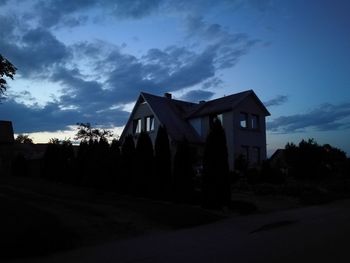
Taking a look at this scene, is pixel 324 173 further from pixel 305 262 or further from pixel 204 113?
pixel 305 262

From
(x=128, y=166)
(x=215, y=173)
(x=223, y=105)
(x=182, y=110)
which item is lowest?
(x=215, y=173)

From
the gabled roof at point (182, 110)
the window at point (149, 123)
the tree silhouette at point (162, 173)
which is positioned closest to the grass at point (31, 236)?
the tree silhouette at point (162, 173)

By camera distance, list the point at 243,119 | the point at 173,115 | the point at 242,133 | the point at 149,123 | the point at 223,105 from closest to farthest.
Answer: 1. the point at 242,133
2. the point at 223,105
3. the point at 243,119
4. the point at 173,115
5. the point at 149,123

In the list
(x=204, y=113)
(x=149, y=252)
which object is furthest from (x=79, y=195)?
(x=204, y=113)

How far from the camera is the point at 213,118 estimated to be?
35688 millimetres

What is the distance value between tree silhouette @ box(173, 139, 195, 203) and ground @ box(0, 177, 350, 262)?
167 centimetres

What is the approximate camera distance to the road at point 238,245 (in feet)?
28.7

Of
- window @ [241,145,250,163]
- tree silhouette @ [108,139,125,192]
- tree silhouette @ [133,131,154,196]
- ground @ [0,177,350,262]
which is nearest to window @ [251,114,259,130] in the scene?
window @ [241,145,250,163]

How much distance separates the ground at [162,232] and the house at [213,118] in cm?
1598

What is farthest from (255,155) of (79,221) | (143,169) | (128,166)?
(79,221)

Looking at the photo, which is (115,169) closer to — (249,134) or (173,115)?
(173,115)

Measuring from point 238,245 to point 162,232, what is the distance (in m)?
3.13

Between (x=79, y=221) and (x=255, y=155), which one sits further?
(x=255, y=155)

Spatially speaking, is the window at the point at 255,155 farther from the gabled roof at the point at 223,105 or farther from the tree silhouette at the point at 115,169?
the tree silhouette at the point at 115,169
